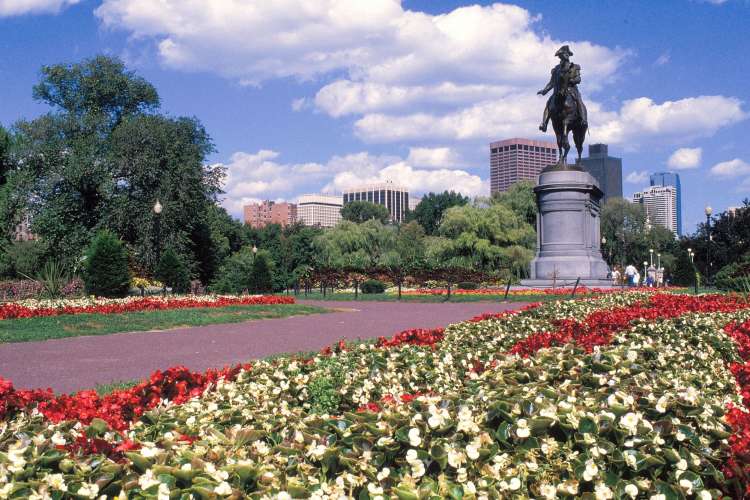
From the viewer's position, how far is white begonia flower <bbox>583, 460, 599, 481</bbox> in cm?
279

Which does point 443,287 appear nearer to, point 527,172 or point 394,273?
point 394,273

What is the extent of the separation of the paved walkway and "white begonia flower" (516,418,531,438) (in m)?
5.82

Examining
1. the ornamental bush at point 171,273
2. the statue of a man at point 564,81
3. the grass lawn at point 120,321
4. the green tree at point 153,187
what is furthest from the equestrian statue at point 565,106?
the green tree at point 153,187

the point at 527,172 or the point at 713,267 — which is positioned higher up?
the point at 527,172

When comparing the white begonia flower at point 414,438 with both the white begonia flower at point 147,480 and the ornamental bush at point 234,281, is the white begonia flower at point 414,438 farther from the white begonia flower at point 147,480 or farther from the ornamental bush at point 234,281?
the ornamental bush at point 234,281

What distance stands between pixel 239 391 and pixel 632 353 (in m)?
2.71

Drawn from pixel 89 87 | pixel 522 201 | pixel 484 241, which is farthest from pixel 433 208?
pixel 89 87

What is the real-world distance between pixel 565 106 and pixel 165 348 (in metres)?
21.0

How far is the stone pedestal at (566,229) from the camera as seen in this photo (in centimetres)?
2705

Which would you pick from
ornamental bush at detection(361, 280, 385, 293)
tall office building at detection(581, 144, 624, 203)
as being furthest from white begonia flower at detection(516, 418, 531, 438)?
tall office building at detection(581, 144, 624, 203)

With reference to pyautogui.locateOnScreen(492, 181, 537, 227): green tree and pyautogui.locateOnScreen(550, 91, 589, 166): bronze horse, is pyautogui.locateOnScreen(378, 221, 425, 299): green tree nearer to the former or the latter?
pyautogui.locateOnScreen(492, 181, 537, 227): green tree

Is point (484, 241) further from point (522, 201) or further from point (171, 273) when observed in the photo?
point (171, 273)

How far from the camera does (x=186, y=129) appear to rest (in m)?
40.8

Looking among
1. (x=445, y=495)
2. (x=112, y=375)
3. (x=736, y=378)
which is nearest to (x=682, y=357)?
(x=736, y=378)
